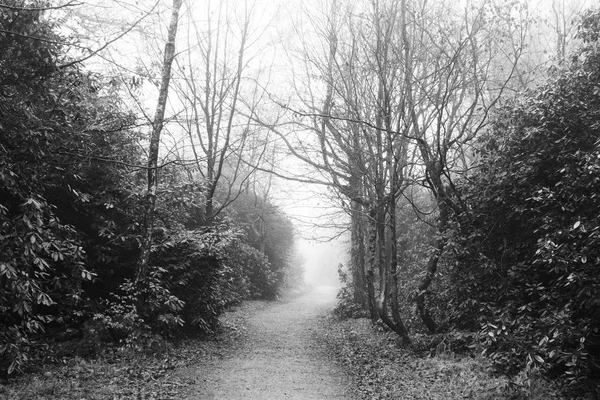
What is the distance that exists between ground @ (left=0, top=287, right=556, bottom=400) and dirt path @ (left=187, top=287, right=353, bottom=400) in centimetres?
2

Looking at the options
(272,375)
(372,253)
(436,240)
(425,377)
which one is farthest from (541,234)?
(272,375)

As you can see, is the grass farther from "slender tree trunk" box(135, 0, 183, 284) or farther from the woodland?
"slender tree trunk" box(135, 0, 183, 284)

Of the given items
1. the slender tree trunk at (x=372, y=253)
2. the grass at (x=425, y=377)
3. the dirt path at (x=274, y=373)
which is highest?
the slender tree trunk at (x=372, y=253)

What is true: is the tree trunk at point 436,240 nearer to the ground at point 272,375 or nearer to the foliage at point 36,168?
the ground at point 272,375

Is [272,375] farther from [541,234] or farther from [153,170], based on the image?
[541,234]

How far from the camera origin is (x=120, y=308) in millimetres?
8102

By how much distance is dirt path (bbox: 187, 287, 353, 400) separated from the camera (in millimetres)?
6844

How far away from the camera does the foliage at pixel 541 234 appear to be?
5.51 meters

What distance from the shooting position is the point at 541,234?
22.8 ft

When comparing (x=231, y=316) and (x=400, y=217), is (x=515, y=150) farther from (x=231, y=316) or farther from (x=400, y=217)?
(x=231, y=316)

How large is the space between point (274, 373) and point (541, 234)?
5387 mm

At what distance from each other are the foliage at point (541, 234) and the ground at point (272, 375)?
672 mm

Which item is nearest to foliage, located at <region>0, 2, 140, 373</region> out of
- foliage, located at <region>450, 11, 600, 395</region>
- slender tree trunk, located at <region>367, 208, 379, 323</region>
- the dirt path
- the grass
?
the dirt path

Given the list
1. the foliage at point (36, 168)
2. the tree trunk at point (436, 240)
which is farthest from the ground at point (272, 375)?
the foliage at point (36, 168)
